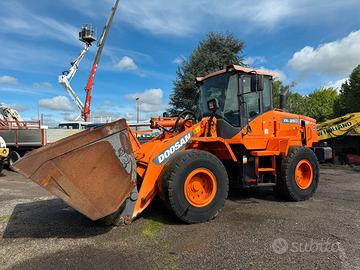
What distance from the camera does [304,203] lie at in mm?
7016

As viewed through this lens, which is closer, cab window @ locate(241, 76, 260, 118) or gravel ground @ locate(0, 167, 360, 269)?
gravel ground @ locate(0, 167, 360, 269)

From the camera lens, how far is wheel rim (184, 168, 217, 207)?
5.48 meters

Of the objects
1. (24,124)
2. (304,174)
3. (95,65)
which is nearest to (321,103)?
(95,65)

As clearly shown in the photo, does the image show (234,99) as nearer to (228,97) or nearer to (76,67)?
(228,97)

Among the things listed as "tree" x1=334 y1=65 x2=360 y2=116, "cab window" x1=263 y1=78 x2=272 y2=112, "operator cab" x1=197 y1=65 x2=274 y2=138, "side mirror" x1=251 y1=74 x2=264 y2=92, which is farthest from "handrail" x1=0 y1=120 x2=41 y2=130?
"tree" x1=334 y1=65 x2=360 y2=116

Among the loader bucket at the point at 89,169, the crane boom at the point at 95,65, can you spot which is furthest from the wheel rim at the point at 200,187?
the crane boom at the point at 95,65

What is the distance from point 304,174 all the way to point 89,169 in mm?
4880

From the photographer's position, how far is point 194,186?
18.4 ft

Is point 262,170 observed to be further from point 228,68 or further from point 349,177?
point 349,177

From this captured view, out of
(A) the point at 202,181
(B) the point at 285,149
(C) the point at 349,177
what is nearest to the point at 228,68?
(B) the point at 285,149

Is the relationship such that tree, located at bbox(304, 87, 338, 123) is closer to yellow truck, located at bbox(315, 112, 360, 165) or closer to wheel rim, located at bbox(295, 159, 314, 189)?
yellow truck, located at bbox(315, 112, 360, 165)

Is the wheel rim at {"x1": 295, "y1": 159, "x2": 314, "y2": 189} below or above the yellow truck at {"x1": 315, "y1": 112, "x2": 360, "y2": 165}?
below

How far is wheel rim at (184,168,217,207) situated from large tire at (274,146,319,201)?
2.03m

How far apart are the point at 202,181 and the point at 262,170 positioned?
1.77 m
